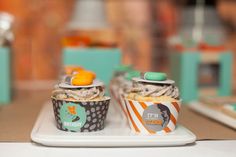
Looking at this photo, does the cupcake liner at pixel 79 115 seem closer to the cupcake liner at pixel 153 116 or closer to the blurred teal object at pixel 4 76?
the cupcake liner at pixel 153 116

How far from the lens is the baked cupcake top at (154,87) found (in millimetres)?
726

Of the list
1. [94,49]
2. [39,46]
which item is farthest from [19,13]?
[94,49]

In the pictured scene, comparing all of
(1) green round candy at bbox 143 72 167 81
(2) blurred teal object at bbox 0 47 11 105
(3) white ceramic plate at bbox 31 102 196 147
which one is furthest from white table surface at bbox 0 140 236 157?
(2) blurred teal object at bbox 0 47 11 105

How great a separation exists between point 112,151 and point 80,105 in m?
0.10

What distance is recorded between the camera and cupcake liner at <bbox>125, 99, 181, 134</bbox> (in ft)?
2.33

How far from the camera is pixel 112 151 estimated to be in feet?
2.15

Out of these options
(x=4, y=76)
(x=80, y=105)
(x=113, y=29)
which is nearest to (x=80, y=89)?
(x=80, y=105)

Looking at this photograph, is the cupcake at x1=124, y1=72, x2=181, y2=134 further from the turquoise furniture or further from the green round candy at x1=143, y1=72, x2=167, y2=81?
the turquoise furniture

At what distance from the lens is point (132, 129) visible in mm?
731

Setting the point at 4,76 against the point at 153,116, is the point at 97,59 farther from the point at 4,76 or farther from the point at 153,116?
the point at 153,116

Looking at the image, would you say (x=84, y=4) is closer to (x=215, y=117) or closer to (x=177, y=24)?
(x=177, y=24)

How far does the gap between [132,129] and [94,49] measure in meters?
0.48

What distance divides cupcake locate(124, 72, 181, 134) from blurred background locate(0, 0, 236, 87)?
2.25 feet

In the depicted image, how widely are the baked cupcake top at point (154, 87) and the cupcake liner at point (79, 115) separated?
6 cm
